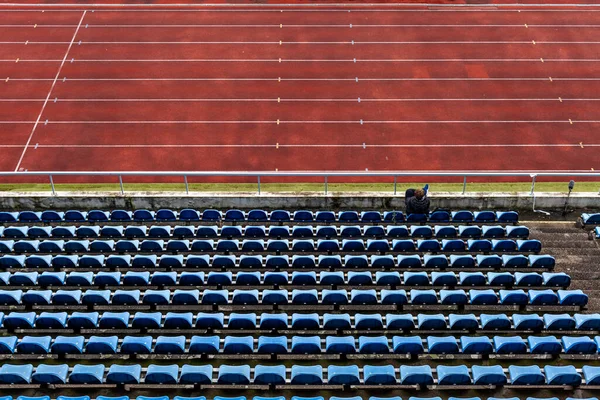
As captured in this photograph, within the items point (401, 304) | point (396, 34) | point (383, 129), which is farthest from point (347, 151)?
point (401, 304)

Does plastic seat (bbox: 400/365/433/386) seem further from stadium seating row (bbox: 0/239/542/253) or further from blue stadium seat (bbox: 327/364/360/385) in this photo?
stadium seating row (bbox: 0/239/542/253)

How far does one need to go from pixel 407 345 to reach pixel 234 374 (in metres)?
3.20

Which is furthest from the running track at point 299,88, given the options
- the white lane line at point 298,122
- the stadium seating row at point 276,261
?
the stadium seating row at point 276,261

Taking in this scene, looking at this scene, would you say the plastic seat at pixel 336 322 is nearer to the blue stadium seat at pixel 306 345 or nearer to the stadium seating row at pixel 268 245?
the blue stadium seat at pixel 306 345

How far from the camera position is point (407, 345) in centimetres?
1218

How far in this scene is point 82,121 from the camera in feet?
83.9

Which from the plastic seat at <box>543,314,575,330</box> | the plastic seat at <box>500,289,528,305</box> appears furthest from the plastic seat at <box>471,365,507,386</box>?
the plastic seat at <box>500,289,528,305</box>

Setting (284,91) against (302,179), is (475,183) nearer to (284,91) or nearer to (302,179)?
(302,179)

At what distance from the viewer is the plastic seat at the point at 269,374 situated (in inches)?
458

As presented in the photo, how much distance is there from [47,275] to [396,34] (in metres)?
21.1

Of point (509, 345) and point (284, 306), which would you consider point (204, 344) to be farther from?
point (509, 345)

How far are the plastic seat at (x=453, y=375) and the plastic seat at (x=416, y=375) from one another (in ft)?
0.58

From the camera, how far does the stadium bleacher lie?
11.9 metres

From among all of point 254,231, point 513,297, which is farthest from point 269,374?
point 513,297
